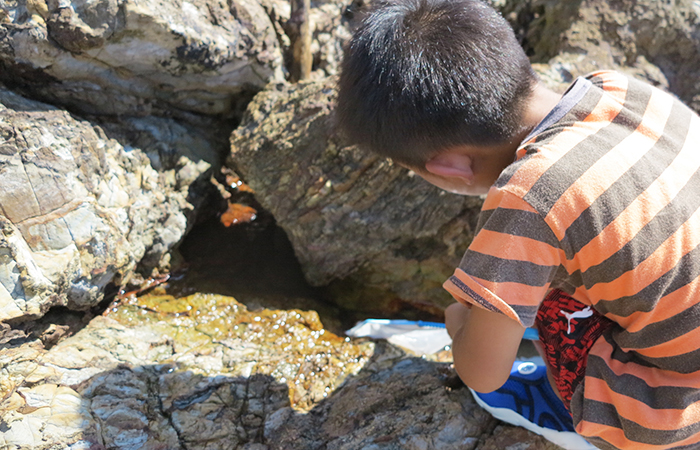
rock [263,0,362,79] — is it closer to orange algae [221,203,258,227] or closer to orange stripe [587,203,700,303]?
orange algae [221,203,258,227]

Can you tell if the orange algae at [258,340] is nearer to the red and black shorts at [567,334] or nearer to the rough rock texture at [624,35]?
the red and black shorts at [567,334]

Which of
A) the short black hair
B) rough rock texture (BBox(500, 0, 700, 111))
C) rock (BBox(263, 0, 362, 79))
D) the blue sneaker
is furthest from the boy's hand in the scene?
rough rock texture (BBox(500, 0, 700, 111))

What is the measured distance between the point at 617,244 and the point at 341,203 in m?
1.46

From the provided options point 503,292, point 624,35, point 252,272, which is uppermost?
point 624,35

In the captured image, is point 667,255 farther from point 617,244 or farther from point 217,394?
point 217,394

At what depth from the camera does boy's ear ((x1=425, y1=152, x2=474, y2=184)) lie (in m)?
1.33

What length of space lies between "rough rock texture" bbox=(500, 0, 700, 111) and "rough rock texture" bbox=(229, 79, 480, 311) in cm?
145

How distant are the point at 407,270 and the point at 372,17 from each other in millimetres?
1541

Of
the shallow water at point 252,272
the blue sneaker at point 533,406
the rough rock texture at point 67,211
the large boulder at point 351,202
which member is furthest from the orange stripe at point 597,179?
the rough rock texture at point 67,211

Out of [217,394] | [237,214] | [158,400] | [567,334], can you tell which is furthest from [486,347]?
[237,214]

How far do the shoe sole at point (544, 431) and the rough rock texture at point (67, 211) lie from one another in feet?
5.20

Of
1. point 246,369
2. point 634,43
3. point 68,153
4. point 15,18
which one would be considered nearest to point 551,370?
point 246,369

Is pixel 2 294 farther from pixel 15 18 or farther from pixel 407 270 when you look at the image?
pixel 407 270

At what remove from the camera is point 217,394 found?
1.84 meters
